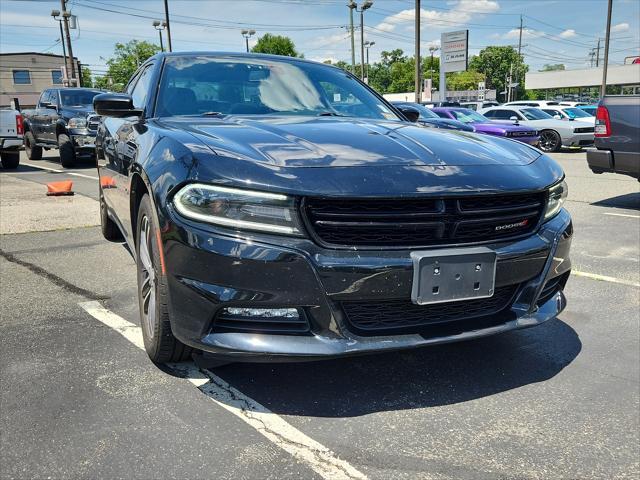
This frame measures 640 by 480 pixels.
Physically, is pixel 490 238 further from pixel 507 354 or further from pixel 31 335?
pixel 31 335

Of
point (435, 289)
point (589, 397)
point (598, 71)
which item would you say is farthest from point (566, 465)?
point (598, 71)

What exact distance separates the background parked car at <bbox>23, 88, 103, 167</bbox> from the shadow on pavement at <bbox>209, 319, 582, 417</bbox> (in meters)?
11.2

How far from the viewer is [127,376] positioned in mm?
2791

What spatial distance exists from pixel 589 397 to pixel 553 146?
17.7 meters

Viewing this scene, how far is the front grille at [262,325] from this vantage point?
7.33 feet

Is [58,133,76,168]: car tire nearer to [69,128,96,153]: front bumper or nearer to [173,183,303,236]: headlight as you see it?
[69,128,96,153]: front bumper

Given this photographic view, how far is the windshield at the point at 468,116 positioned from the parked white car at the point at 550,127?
0.55 metres

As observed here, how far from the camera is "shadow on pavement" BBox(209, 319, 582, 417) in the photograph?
2.56 metres

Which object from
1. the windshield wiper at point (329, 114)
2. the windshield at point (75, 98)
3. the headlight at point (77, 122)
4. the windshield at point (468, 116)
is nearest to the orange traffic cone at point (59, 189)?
the headlight at point (77, 122)

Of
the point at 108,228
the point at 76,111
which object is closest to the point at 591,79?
the point at 76,111

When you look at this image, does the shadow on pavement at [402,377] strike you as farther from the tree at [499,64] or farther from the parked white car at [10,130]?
the tree at [499,64]

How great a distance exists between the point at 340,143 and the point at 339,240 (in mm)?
589

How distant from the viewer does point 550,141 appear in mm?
18734

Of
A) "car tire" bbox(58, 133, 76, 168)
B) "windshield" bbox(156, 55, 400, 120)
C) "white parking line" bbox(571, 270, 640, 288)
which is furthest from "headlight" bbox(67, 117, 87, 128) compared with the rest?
"white parking line" bbox(571, 270, 640, 288)
